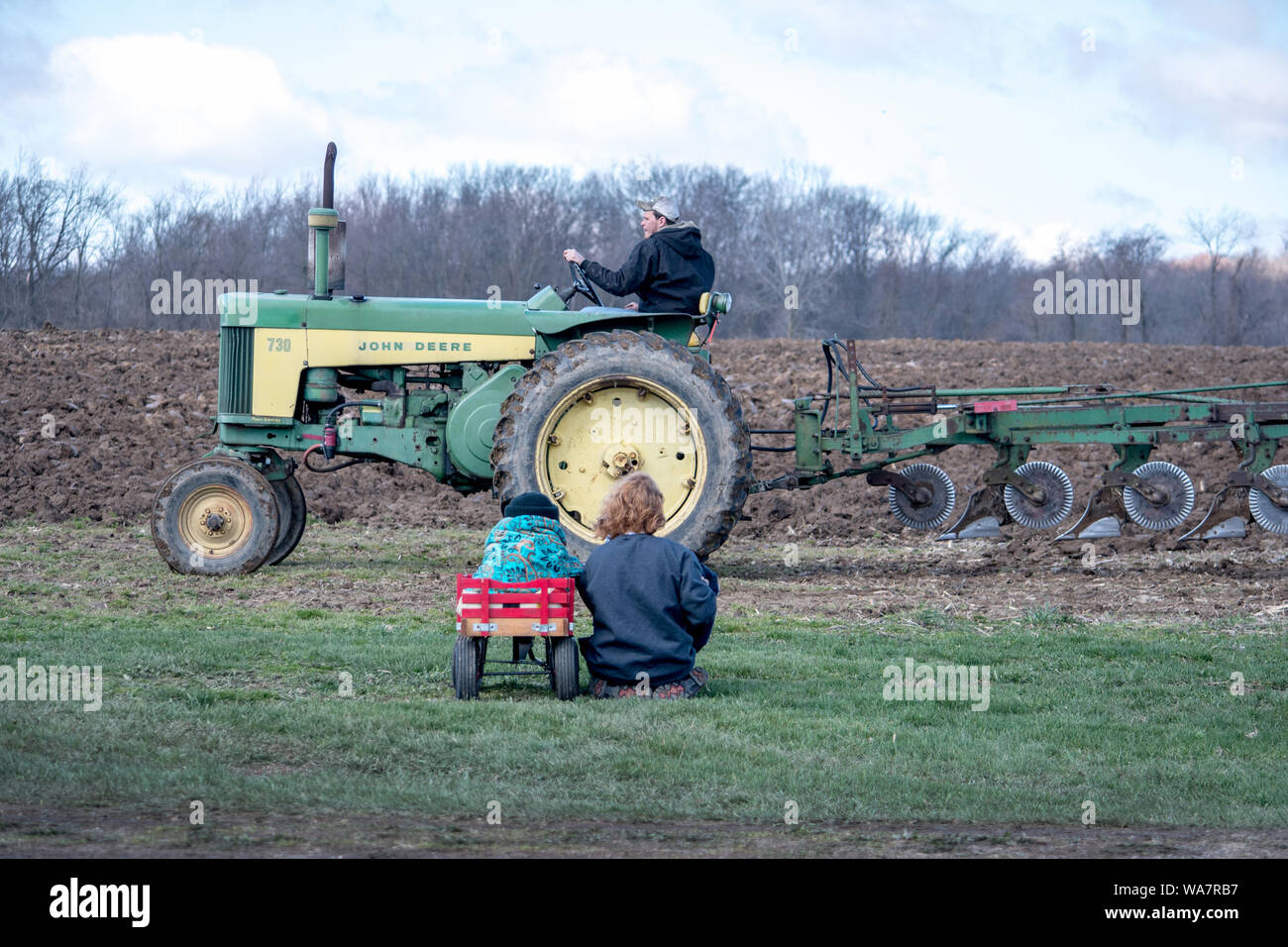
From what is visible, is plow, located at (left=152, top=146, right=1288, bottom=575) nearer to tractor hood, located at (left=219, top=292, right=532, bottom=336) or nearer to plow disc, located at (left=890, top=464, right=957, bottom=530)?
tractor hood, located at (left=219, top=292, right=532, bottom=336)

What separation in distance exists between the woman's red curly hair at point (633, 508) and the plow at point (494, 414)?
346cm

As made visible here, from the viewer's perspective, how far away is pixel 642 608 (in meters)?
6.51

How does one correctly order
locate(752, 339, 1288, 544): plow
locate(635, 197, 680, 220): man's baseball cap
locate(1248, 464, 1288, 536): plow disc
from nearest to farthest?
locate(635, 197, 680, 220): man's baseball cap
locate(752, 339, 1288, 544): plow
locate(1248, 464, 1288, 536): plow disc

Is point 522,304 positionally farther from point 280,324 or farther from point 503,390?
point 280,324

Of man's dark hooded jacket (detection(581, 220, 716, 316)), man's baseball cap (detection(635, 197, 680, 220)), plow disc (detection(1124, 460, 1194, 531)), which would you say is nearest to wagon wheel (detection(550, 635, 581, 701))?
man's dark hooded jacket (detection(581, 220, 716, 316))

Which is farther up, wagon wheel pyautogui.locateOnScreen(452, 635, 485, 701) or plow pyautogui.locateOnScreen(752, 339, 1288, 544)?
plow pyautogui.locateOnScreen(752, 339, 1288, 544)

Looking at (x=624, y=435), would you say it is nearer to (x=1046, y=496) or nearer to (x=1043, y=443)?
(x=1043, y=443)

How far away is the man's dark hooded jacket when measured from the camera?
34.2 feet

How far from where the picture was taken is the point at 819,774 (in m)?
5.38

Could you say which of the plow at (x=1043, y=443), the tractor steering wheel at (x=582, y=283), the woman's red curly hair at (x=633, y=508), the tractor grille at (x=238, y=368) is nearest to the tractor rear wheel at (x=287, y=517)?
the tractor grille at (x=238, y=368)

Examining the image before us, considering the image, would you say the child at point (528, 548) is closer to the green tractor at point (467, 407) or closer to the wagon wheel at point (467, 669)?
the wagon wheel at point (467, 669)

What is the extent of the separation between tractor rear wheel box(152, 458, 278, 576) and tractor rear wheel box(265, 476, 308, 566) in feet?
1.55

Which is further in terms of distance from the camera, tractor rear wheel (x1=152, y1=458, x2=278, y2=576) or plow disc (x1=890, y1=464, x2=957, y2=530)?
plow disc (x1=890, y1=464, x2=957, y2=530)

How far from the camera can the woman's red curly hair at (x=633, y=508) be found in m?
6.63
